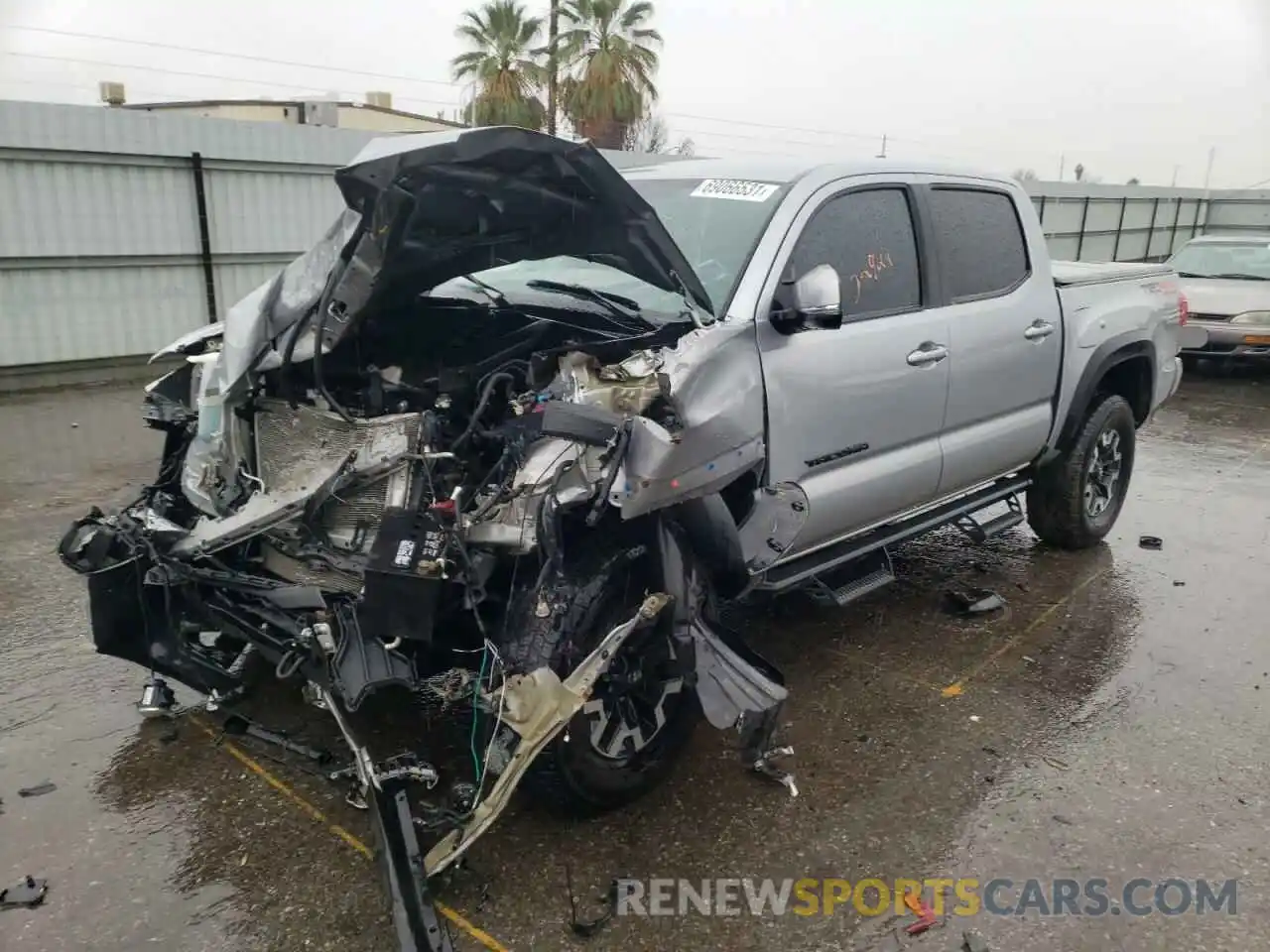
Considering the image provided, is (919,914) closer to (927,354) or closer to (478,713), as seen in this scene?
(478,713)

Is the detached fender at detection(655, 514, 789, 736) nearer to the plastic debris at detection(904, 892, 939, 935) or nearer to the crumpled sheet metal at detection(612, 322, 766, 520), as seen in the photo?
the crumpled sheet metal at detection(612, 322, 766, 520)

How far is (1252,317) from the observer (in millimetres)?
11219

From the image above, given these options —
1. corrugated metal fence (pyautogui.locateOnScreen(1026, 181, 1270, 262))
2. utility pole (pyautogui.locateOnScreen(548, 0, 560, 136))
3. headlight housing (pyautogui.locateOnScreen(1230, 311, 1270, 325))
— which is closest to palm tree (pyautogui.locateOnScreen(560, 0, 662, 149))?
utility pole (pyautogui.locateOnScreen(548, 0, 560, 136))

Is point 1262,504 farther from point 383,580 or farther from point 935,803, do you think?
point 383,580

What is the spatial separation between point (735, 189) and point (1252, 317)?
992 cm

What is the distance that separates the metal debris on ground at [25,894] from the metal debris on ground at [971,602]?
3.99 m

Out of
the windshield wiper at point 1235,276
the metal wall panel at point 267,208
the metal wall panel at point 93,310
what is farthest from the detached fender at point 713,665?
the windshield wiper at point 1235,276

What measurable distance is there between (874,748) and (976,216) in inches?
104

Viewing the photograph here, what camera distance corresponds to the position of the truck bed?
17.4 ft

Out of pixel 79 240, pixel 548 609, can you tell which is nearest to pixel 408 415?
pixel 548 609

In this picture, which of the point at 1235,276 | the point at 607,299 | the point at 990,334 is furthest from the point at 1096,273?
the point at 1235,276

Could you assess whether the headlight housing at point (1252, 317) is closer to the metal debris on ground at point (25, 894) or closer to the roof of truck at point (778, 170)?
the roof of truck at point (778, 170)

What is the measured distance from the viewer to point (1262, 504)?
6824mm

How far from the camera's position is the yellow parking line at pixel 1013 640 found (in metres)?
4.15
